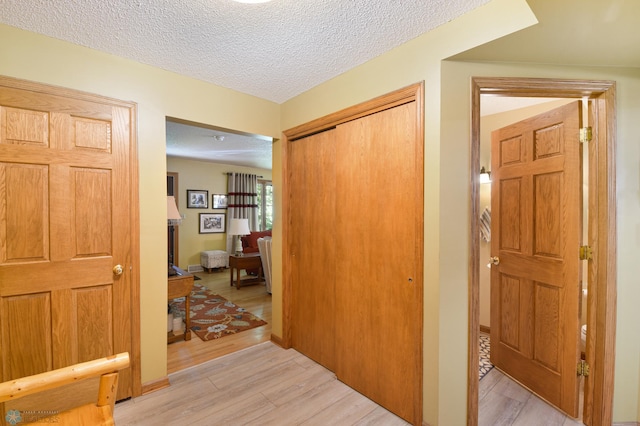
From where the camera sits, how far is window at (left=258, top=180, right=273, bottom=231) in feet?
24.8

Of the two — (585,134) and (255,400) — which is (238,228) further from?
(585,134)

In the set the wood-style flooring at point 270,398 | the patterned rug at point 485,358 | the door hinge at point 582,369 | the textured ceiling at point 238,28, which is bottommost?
the wood-style flooring at point 270,398

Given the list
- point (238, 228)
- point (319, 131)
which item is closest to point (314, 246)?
point (319, 131)

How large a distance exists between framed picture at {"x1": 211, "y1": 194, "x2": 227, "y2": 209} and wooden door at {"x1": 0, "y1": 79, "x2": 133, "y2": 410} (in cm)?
477

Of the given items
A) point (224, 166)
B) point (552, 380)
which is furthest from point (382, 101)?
point (224, 166)

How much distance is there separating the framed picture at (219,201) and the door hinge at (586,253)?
253 inches

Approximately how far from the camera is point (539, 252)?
204 cm

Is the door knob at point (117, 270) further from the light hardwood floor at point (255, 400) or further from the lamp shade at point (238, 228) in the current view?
the lamp shade at point (238, 228)

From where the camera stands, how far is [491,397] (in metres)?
2.07

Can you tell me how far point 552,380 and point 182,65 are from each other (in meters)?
3.51

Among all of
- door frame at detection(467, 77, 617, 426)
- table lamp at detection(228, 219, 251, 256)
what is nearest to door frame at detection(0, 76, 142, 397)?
door frame at detection(467, 77, 617, 426)

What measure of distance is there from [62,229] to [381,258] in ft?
6.91

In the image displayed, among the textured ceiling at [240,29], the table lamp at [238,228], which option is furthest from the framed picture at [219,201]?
the textured ceiling at [240,29]

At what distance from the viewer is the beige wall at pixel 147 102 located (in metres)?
1.73
